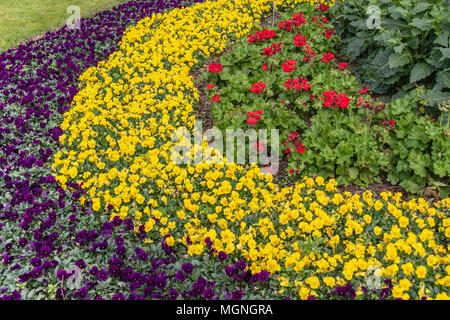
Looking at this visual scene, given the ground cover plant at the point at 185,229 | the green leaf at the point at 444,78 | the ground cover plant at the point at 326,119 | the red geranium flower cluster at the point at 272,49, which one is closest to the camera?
the ground cover plant at the point at 185,229

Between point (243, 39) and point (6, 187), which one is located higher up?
point (243, 39)

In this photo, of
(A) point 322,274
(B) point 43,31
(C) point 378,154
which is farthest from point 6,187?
(B) point 43,31

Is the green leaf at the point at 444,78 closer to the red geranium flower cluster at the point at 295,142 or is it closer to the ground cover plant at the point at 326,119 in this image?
the ground cover plant at the point at 326,119

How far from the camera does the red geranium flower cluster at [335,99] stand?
521 cm

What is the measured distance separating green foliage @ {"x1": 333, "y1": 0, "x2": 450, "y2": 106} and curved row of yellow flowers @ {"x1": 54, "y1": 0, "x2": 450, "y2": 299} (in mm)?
1972

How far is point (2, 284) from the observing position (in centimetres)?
348

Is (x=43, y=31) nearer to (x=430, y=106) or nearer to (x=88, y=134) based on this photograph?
(x=88, y=134)

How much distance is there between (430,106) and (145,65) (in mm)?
4537

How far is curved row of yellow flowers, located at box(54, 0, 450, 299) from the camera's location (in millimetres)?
3527

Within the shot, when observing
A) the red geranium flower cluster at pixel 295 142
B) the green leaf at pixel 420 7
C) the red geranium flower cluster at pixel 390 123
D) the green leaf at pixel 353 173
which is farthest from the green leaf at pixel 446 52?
the red geranium flower cluster at pixel 295 142

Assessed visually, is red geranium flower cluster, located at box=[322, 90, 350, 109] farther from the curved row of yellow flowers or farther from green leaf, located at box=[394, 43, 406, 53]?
the curved row of yellow flowers

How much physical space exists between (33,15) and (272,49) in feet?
24.7

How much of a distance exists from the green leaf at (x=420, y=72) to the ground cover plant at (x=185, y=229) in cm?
110

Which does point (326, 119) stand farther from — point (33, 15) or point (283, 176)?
point (33, 15)
